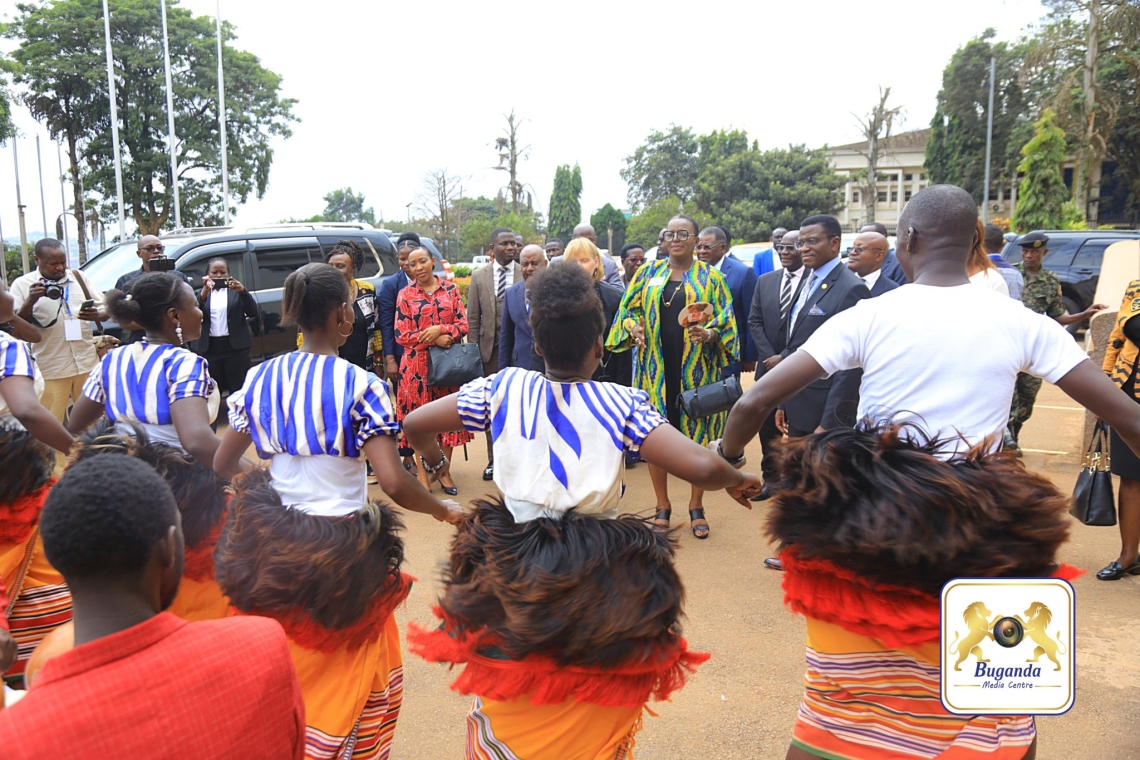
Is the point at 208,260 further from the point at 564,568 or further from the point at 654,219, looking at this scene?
the point at 654,219

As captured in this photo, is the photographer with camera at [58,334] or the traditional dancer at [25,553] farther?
the photographer with camera at [58,334]

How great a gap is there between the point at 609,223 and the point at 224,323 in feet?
147

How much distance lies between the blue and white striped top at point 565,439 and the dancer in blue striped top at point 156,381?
1.33 meters

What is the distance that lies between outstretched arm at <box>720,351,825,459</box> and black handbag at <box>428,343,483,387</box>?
3.79 metres

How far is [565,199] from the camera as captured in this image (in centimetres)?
5825

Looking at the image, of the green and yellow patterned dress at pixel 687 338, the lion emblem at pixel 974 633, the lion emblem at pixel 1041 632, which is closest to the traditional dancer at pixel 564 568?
the lion emblem at pixel 974 633

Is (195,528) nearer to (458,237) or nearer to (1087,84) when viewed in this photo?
(1087,84)

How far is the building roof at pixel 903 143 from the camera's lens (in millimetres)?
58812

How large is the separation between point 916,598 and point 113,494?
203cm

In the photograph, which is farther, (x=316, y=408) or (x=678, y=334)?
(x=678, y=334)

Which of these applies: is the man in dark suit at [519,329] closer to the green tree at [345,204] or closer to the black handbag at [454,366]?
Result: the black handbag at [454,366]

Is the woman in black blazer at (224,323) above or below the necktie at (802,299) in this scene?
below

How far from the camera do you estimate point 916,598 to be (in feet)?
7.45

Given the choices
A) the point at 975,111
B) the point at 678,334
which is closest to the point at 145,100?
the point at 678,334
